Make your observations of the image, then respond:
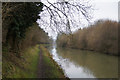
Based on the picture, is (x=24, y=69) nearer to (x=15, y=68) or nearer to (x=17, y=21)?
(x=15, y=68)

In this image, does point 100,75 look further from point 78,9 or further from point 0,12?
point 0,12

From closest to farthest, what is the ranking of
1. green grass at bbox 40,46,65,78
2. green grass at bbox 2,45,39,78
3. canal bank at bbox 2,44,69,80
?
green grass at bbox 2,45,39,78
canal bank at bbox 2,44,69,80
green grass at bbox 40,46,65,78

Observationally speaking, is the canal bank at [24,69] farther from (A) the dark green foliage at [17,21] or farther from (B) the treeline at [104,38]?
(B) the treeline at [104,38]

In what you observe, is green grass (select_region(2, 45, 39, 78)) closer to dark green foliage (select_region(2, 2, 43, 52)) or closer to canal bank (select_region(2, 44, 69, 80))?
canal bank (select_region(2, 44, 69, 80))

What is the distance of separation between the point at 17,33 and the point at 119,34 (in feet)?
75.8

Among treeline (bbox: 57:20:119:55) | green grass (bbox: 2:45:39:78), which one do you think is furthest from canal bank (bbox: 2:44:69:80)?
treeline (bbox: 57:20:119:55)

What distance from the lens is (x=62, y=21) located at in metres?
5.84

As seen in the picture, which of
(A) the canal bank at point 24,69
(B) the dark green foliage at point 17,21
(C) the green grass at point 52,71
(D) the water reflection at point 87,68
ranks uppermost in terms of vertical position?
(B) the dark green foliage at point 17,21

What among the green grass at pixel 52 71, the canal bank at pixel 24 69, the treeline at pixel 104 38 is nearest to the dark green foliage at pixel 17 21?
the canal bank at pixel 24 69

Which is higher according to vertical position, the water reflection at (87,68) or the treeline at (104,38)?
the treeline at (104,38)

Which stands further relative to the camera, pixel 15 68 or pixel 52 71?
pixel 52 71

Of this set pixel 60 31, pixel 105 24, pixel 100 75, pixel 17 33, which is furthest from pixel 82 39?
pixel 60 31

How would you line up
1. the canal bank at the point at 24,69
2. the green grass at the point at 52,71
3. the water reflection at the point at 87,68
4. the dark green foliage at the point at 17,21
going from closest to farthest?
the canal bank at the point at 24,69, the dark green foliage at the point at 17,21, the green grass at the point at 52,71, the water reflection at the point at 87,68

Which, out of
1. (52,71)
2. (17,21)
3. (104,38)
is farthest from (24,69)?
(104,38)
